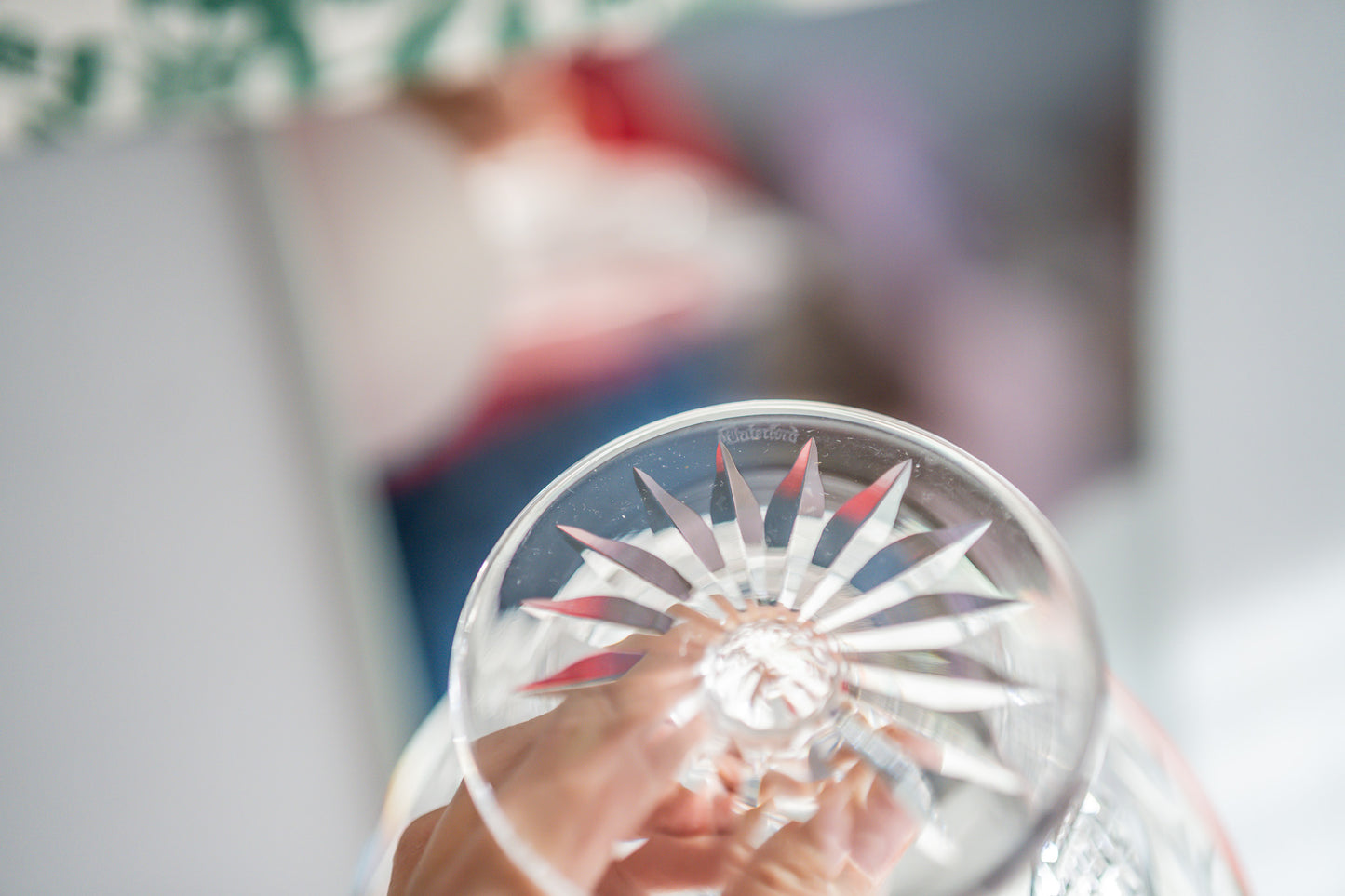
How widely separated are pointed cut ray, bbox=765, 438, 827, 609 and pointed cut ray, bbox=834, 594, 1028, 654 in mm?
22

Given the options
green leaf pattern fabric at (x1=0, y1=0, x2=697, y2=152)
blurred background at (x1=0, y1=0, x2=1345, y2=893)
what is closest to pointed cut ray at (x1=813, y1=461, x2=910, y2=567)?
green leaf pattern fabric at (x1=0, y1=0, x2=697, y2=152)

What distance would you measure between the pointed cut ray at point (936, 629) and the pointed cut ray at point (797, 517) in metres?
0.02

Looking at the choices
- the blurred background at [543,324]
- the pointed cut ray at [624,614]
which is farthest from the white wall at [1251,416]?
the pointed cut ray at [624,614]

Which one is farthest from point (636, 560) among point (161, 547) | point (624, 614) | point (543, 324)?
point (161, 547)

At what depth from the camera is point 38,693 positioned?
0.67 m

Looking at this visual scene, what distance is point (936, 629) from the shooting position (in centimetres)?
22

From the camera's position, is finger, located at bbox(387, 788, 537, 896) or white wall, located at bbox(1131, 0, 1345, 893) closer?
finger, located at bbox(387, 788, 537, 896)

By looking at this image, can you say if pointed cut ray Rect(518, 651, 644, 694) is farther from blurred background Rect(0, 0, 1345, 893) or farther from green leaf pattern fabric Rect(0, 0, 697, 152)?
blurred background Rect(0, 0, 1345, 893)

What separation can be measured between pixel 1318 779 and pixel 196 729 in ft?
3.40

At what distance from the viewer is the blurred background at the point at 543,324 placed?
624mm

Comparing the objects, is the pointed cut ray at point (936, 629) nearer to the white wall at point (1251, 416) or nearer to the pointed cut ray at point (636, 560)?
the pointed cut ray at point (636, 560)

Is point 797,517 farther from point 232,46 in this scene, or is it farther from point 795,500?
point 232,46

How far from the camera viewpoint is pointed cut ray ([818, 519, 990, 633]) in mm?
211

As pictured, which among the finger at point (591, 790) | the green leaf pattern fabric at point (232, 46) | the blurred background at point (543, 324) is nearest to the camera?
the finger at point (591, 790)
